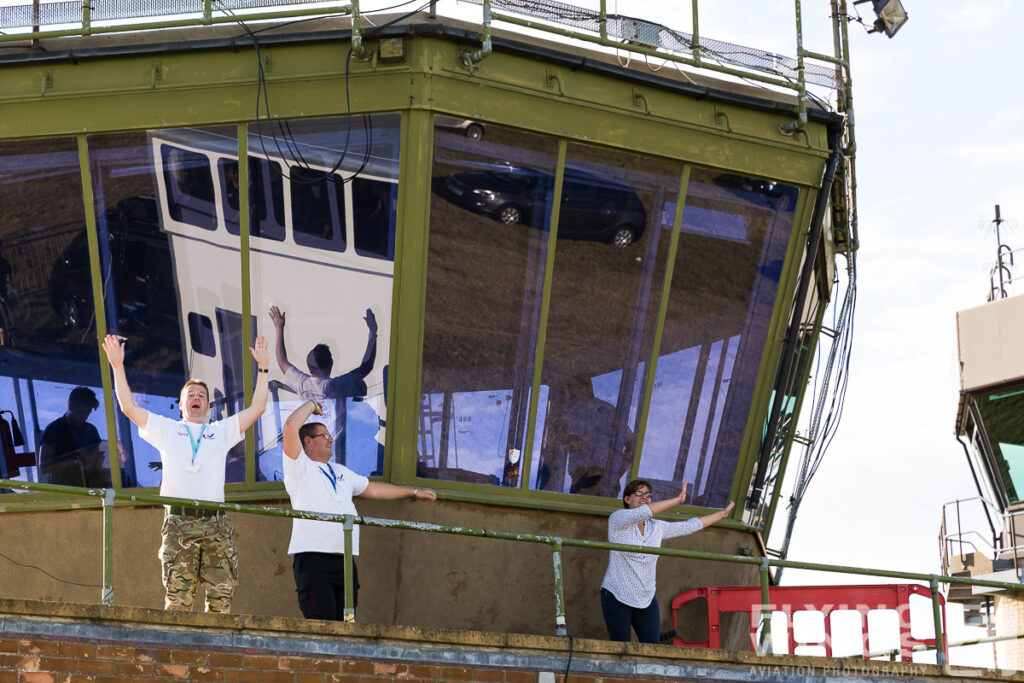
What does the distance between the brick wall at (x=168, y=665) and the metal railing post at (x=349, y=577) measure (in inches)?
12.2

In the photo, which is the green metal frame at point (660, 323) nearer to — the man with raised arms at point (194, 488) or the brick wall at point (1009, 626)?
the man with raised arms at point (194, 488)

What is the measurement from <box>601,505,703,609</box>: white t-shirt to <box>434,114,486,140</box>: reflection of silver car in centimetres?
353

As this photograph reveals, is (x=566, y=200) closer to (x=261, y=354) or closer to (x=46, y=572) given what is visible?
(x=261, y=354)

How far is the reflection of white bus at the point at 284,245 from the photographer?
1275cm

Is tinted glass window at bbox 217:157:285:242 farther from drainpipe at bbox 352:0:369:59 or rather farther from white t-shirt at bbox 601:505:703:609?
white t-shirt at bbox 601:505:703:609

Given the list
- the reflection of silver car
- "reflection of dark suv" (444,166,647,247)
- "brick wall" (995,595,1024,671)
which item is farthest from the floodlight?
"brick wall" (995,595,1024,671)

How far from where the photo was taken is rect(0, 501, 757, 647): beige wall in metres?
12.4

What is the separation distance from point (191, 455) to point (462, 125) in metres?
3.95

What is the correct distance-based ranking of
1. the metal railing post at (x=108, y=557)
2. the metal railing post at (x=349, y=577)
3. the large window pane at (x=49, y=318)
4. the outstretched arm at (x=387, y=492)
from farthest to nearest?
the large window pane at (x=49, y=318) < the outstretched arm at (x=387, y=492) < the metal railing post at (x=349, y=577) < the metal railing post at (x=108, y=557)

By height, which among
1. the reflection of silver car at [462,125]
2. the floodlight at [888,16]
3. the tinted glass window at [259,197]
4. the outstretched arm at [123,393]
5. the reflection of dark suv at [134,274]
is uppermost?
the floodlight at [888,16]

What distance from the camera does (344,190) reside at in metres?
12.8

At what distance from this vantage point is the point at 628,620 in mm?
11500

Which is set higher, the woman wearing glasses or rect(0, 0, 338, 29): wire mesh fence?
rect(0, 0, 338, 29): wire mesh fence

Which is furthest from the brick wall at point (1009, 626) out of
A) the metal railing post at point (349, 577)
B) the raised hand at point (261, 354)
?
the metal railing post at point (349, 577)
